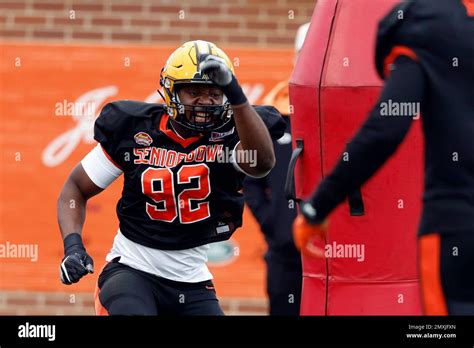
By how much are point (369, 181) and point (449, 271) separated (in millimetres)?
1788

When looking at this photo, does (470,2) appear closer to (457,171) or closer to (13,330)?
(457,171)

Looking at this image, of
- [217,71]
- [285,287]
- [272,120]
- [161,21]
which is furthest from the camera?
[161,21]

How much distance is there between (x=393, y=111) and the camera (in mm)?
4434

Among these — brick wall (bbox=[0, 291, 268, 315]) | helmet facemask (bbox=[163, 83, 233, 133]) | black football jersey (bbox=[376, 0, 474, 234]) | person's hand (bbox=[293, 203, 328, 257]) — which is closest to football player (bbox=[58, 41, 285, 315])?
helmet facemask (bbox=[163, 83, 233, 133])

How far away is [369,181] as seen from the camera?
6.25 meters

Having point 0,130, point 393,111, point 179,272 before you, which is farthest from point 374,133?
point 0,130

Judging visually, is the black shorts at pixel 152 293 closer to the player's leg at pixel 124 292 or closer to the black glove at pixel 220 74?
the player's leg at pixel 124 292

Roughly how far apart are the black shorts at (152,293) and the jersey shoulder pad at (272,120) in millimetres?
751

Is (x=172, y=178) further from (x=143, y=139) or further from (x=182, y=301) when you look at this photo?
(x=182, y=301)

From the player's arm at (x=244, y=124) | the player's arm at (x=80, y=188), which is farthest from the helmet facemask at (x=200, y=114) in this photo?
the player's arm at (x=80, y=188)

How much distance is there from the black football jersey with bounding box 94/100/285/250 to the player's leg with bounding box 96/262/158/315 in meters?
0.16

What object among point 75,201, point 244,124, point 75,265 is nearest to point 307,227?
point 244,124

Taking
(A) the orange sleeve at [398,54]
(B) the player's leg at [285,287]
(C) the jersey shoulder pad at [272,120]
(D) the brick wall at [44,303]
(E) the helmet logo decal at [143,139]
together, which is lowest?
(D) the brick wall at [44,303]

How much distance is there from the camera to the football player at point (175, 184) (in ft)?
19.3
